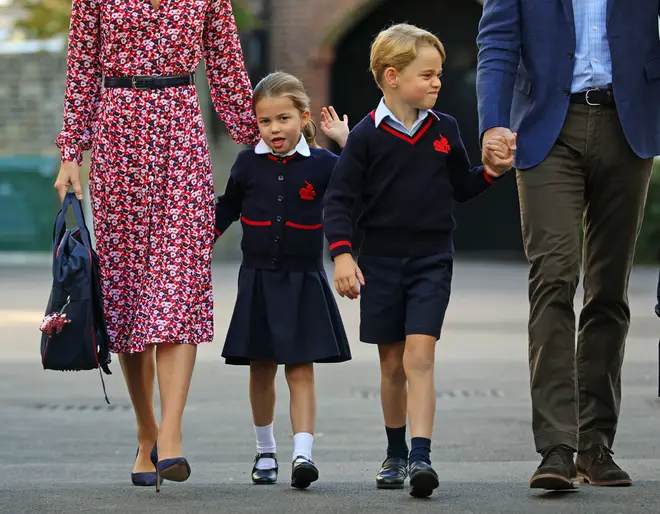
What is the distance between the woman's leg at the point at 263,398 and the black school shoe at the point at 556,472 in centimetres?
103

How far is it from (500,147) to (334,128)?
0.79 meters

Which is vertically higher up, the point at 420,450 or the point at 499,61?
the point at 499,61

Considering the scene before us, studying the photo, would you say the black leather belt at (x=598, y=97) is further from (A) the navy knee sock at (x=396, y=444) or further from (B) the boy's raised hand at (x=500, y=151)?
(A) the navy knee sock at (x=396, y=444)

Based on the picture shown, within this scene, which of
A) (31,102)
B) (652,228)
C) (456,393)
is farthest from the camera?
(31,102)

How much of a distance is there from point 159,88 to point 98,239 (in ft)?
1.92

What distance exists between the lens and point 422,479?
523 centimetres

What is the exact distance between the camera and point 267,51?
2303 centimetres

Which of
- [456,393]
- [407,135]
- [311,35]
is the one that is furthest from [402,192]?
[311,35]

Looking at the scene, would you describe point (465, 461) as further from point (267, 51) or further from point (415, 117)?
point (267, 51)

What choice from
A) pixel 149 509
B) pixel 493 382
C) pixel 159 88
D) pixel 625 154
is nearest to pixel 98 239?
pixel 159 88

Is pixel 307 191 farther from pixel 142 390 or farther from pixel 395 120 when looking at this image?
pixel 142 390

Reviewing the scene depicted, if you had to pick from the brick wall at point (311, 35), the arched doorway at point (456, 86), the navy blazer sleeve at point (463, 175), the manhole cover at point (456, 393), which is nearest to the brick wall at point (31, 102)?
the brick wall at point (311, 35)

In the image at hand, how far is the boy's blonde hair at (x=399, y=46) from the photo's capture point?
5.58 m

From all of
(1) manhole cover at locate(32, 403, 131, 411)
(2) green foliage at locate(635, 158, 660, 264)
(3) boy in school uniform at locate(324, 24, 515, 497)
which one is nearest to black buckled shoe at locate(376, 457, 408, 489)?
(3) boy in school uniform at locate(324, 24, 515, 497)
